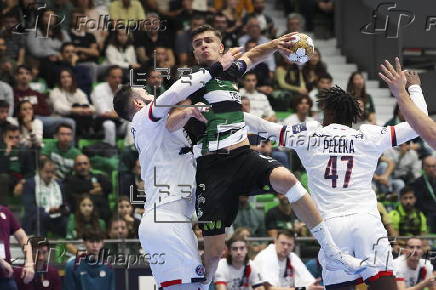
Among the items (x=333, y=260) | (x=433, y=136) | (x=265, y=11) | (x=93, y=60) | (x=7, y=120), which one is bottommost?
(x=333, y=260)

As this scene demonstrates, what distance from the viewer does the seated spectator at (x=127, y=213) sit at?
14766 millimetres

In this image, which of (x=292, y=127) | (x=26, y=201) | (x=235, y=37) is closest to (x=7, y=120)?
(x=26, y=201)

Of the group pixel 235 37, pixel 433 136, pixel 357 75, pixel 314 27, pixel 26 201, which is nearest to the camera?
pixel 433 136

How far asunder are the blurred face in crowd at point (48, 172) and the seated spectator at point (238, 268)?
2621 mm

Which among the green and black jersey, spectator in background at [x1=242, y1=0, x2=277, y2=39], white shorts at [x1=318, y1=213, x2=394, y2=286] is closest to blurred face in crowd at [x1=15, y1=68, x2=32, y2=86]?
spectator in background at [x1=242, y1=0, x2=277, y2=39]

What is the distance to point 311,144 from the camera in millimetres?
10945

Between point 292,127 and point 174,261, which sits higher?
point 292,127

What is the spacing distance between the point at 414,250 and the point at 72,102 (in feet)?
20.7

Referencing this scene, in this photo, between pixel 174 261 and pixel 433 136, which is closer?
pixel 433 136

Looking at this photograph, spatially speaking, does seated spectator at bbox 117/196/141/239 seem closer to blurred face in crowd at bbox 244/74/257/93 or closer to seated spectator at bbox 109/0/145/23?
blurred face in crowd at bbox 244/74/257/93

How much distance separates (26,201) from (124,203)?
52.6 inches

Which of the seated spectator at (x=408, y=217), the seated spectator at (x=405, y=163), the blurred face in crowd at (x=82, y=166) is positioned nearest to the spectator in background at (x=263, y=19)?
the seated spectator at (x=405, y=163)

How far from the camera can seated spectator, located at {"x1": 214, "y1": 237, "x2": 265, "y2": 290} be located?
14820 millimetres

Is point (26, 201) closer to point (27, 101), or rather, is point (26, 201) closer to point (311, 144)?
point (27, 101)
